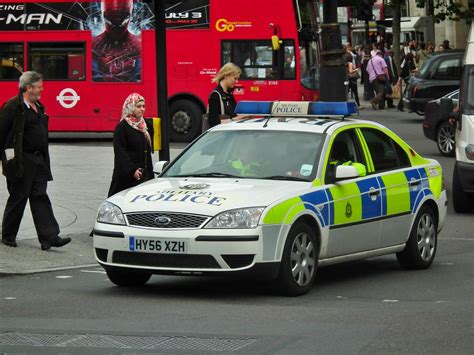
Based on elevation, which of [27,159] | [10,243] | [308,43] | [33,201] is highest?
[308,43]

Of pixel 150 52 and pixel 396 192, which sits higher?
pixel 150 52

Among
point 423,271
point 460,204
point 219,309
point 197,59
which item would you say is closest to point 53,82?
point 197,59

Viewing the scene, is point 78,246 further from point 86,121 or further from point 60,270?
point 86,121

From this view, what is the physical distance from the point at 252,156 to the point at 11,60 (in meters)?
19.0

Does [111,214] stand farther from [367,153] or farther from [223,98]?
[223,98]

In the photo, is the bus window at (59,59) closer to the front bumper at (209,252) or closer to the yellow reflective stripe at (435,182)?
the yellow reflective stripe at (435,182)

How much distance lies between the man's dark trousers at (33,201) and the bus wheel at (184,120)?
52.2 ft

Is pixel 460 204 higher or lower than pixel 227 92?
lower

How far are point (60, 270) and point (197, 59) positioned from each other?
16989mm

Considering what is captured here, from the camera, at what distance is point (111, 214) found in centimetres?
1027

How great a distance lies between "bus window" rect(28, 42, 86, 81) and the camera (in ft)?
95.0

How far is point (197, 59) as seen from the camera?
94.4ft

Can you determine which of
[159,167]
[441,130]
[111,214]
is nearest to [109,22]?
[441,130]

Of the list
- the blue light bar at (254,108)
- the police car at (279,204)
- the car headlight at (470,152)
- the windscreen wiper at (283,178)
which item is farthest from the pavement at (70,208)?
the car headlight at (470,152)
